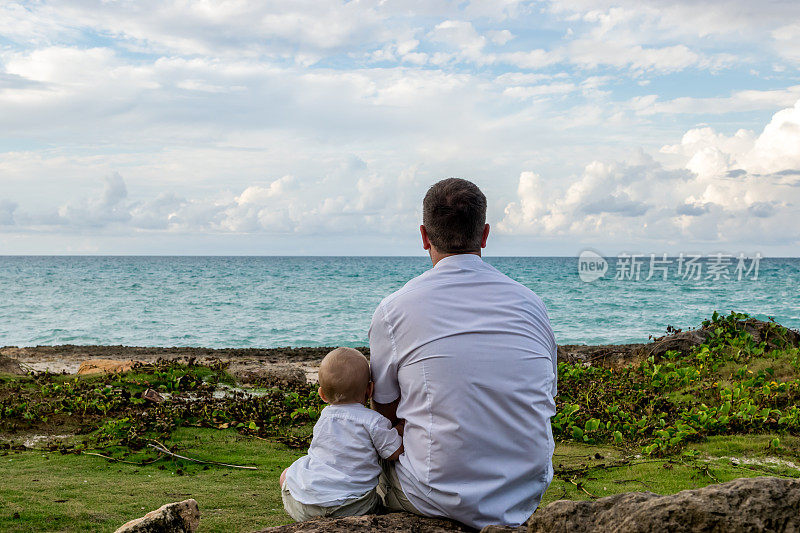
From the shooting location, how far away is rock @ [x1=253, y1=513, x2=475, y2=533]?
9.74 feet

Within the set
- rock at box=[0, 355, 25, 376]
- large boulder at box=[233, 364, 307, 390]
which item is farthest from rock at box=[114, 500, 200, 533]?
rock at box=[0, 355, 25, 376]

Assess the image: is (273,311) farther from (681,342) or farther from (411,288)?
(411,288)

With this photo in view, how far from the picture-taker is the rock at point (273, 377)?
1053 centimetres

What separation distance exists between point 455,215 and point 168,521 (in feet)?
7.25

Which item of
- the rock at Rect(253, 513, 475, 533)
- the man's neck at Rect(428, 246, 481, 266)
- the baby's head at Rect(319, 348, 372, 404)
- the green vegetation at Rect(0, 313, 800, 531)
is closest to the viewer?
the rock at Rect(253, 513, 475, 533)

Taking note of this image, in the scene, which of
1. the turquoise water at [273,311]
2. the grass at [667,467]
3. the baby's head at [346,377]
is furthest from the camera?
the turquoise water at [273,311]

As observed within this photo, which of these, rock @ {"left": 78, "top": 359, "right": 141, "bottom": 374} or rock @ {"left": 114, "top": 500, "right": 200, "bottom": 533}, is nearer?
rock @ {"left": 114, "top": 500, "right": 200, "bottom": 533}

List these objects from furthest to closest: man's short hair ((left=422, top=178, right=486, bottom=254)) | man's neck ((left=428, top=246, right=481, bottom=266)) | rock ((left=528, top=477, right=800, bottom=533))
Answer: man's neck ((left=428, top=246, right=481, bottom=266)) < man's short hair ((left=422, top=178, right=486, bottom=254)) < rock ((left=528, top=477, right=800, bottom=533))

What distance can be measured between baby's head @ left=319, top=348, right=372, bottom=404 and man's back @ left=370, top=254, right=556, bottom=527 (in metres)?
0.21

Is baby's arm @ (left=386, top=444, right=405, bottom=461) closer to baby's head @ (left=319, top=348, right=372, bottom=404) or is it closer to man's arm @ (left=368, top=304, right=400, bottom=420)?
man's arm @ (left=368, top=304, right=400, bottom=420)

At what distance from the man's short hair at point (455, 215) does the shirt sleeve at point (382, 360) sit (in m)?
0.48

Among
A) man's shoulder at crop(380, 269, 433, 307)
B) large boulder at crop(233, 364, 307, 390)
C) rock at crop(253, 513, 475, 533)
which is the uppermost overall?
man's shoulder at crop(380, 269, 433, 307)

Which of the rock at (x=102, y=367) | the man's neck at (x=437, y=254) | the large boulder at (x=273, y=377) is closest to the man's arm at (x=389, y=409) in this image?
the man's neck at (x=437, y=254)

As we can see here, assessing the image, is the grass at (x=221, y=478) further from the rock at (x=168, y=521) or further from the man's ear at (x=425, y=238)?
A: the man's ear at (x=425, y=238)
